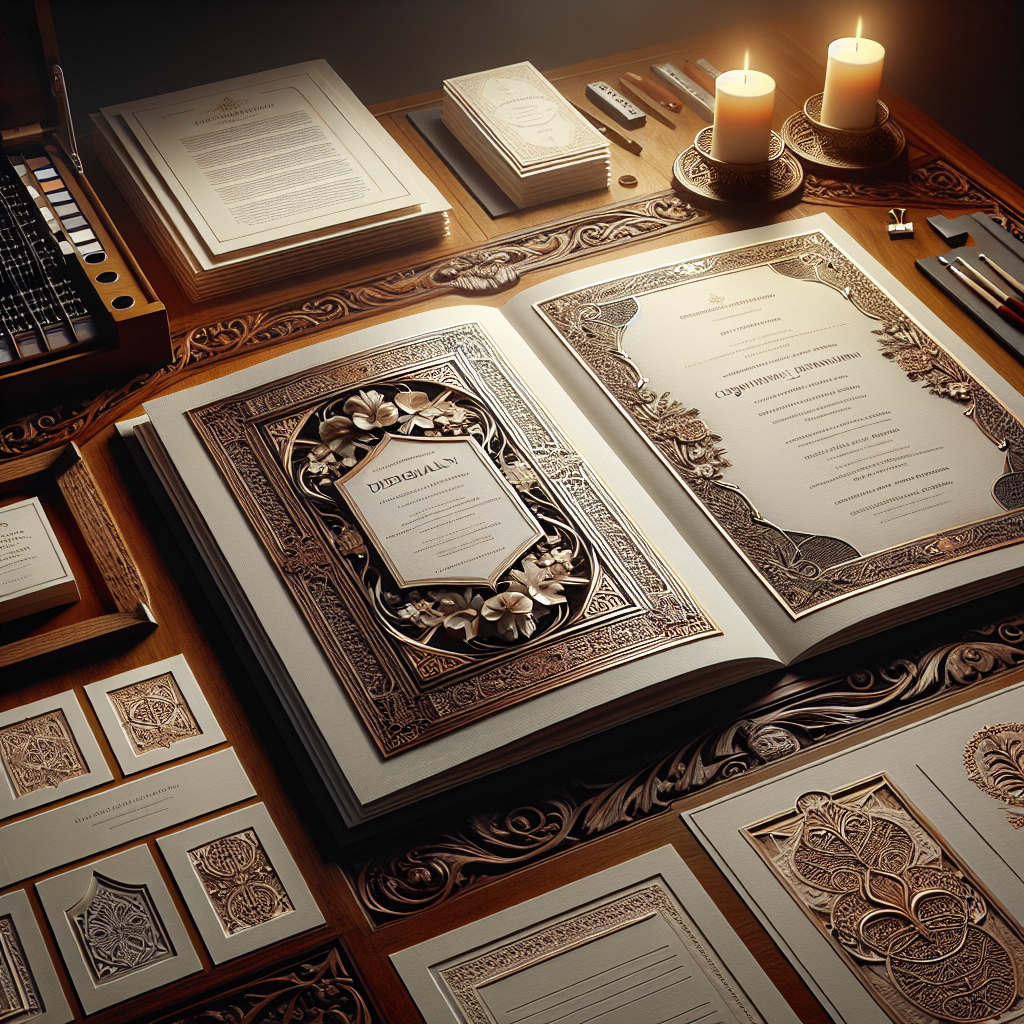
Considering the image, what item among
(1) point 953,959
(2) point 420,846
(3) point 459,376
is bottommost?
(1) point 953,959

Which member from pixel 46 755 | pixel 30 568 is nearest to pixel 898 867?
pixel 46 755

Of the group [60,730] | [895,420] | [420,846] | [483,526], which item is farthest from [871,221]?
[60,730]

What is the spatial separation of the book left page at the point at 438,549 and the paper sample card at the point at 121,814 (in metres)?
0.10

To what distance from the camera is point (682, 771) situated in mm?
982

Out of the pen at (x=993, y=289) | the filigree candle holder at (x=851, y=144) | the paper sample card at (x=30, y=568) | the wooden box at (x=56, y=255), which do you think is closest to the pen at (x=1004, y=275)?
the pen at (x=993, y=289)

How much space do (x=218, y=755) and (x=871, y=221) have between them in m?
1.09

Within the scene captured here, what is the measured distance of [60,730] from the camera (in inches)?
39.4

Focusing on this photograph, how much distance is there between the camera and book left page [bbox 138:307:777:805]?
3.27 ft

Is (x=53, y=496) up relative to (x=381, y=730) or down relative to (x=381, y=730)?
up

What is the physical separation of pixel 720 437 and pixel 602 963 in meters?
0.58

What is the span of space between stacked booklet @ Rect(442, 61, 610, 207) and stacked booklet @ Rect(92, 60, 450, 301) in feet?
0.40

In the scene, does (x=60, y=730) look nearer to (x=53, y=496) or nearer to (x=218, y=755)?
(x=218, y=755)

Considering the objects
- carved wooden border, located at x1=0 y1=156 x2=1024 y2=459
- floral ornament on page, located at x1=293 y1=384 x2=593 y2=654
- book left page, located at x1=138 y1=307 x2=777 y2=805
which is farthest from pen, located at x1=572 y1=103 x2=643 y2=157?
floral ornament on page, located at x1=293 y1=384 x2=593 y2=654

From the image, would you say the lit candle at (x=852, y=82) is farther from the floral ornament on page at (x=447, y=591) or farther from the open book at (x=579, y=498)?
the floral ornament on page at (x=447, y=591)
